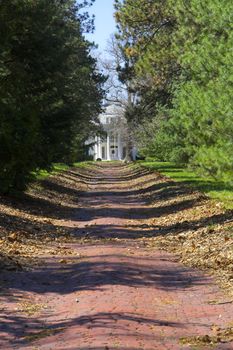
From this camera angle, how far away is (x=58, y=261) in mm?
13961

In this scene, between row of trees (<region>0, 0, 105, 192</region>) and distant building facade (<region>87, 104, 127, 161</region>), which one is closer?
row of trees (<region>0, 0, 105, 192</region>)

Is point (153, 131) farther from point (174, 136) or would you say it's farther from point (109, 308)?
point (109, 308)

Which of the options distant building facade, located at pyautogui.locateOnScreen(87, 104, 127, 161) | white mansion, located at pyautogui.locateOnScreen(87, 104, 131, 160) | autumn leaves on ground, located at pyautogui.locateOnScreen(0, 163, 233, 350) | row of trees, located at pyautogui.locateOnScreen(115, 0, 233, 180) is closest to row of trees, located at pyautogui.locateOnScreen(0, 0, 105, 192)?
autumn leaves on ground, located at pyautogui.locateOnScreen(0, 163, 233, 350)

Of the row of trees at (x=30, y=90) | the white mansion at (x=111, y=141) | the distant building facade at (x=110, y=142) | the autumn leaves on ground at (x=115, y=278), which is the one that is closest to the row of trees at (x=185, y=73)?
the autumn leaves on ground at (x=115, y=278)

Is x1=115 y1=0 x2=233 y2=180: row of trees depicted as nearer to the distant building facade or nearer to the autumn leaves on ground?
the autumn leaves on ground

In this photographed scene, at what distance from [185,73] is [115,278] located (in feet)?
77.7

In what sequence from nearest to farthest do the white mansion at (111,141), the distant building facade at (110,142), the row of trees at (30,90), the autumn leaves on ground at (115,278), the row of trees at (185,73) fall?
the autumn leaves on ground at (115,278), the row of trees at (185,73), the row of trees at (30,90), the white mansion at (111,141), the distant building facade at (110,142)

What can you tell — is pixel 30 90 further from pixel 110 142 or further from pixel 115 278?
pixel 110 142

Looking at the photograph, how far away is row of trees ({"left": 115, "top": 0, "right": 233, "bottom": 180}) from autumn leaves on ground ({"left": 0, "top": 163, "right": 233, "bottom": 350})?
2578 mm

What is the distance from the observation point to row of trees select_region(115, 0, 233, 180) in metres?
19.1

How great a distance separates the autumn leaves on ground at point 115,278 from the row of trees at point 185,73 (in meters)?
2.58

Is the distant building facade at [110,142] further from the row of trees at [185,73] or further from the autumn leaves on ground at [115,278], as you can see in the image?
the autumn leaves on ground at [115,278]

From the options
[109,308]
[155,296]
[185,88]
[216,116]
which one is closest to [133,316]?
[109,308]

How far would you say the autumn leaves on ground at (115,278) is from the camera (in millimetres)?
8203
